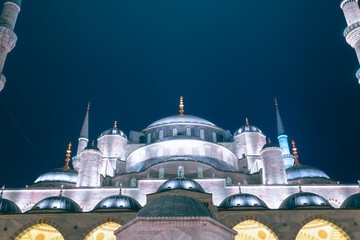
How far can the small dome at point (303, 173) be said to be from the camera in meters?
24.1

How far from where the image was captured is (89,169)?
23172 millimetres

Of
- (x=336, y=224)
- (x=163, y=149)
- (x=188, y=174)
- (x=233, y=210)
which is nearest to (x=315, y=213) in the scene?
(x=336, y=224)

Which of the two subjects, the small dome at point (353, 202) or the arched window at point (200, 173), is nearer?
the small dome at point (353, 202)

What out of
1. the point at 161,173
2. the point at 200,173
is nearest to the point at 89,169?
the point at 161,173

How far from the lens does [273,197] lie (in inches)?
822

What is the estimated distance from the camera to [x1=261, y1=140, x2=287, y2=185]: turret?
2209cm

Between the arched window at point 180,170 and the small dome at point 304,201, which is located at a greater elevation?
the arched window at point 180,170

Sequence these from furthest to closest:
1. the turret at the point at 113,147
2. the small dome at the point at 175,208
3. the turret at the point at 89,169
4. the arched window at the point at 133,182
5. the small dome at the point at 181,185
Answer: the turret at the point at 113,147 < the arched window at the point at 133,182 < the turret at the point at 89,169 < the small dome at the point at 181,185 < the small dome at the point at 175,208

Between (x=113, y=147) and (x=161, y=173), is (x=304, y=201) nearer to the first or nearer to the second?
(x=161, y=173)

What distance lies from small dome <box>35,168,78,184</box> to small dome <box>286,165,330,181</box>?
16138mm

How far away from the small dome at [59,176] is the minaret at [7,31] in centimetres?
701

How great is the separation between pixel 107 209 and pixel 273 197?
10242 millimetres

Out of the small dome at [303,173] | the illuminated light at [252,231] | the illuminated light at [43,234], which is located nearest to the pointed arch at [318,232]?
the illuminated light at [252,231]

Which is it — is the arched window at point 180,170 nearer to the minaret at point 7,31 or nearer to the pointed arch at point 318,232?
the pointed arch at point 318,232
